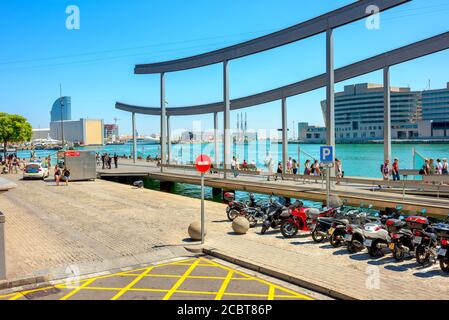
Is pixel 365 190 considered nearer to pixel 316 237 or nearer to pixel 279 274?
pixel 316 237

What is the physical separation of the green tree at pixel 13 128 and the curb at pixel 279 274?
233 feet

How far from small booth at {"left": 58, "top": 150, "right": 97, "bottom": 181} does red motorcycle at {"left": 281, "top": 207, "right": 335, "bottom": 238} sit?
75.9 ft

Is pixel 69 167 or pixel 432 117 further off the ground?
pixel 432 117

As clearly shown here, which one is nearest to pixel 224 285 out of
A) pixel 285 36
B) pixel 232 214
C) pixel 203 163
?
pixel 203 163

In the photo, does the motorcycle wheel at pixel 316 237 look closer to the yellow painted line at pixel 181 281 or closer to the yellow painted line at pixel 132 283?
the yellow painted line at pixel 181 281

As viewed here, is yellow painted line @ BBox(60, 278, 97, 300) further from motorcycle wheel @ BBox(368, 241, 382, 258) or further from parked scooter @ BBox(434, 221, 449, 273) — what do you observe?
parked scooter @ BBox(434, 221, 449, 273)

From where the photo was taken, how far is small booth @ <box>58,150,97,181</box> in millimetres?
31984

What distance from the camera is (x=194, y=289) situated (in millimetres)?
8305

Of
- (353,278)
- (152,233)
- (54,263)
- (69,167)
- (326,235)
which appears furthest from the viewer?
(69,167)

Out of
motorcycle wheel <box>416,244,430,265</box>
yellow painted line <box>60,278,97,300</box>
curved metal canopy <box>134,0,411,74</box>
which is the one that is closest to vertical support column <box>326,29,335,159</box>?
curved metal canopy <box>134,0,411,74</box>

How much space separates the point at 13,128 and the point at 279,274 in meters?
75.8

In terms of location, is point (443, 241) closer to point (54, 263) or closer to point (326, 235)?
point (326, 235)

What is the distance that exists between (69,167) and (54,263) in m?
23.4
